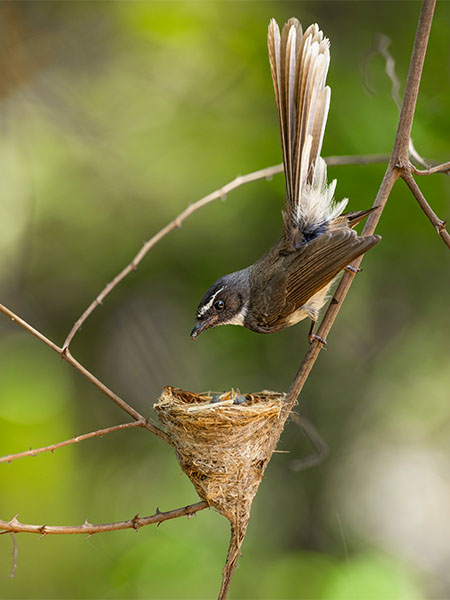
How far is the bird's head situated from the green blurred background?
5.05ft

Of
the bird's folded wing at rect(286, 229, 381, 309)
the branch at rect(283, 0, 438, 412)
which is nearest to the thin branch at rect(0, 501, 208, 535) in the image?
the branch at rect(283, 0, 438, 412)

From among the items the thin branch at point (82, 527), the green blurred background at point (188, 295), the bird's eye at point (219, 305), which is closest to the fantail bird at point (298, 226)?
the bird's eye at point (219, 305)

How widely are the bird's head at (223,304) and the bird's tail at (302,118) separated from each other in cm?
34

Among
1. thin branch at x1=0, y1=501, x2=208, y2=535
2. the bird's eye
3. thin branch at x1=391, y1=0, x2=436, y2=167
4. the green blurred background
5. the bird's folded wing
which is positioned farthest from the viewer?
the green blurred background

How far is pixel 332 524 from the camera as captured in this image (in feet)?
15.1

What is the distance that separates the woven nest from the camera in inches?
85.0

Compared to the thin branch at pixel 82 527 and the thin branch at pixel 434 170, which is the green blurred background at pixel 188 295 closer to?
the thin branch at pixel 434 170

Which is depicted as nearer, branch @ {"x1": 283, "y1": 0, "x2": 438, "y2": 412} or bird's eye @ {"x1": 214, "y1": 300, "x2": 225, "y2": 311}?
branch @ {"x1": 283, "y1": 0, "x2": 438, "y2": 412}

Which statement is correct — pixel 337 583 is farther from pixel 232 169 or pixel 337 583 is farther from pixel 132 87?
pixel 132 87

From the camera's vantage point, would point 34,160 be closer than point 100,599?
No

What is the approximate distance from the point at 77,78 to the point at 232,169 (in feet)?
5.13

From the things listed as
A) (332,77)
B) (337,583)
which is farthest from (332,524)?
(332,77)

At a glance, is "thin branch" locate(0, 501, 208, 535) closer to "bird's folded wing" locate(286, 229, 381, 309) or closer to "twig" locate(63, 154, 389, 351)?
"twig" locate(63, 154, 389, 351)

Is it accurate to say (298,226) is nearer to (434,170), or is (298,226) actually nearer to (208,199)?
(208,199)
